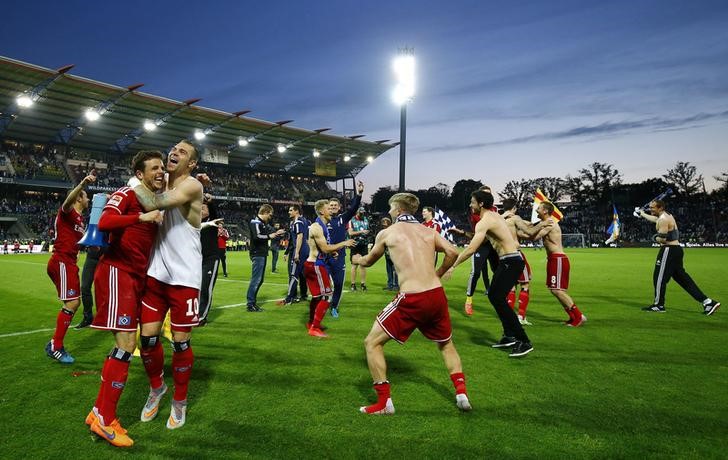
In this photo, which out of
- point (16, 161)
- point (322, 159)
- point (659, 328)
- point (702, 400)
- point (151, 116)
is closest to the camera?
point (702, 400)

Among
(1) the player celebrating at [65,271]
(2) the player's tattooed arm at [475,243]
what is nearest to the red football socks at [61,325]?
(1) the player celebrating at [65,271]

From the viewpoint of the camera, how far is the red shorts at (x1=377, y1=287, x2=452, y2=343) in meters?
3.74

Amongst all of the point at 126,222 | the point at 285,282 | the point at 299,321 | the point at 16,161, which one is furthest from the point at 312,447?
the point at 16,161

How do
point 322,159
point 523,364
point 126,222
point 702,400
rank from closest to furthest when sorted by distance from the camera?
point 126,222 < point 702,400 < point 523,364 < point 322,159

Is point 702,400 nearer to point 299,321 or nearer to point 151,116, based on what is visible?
point 299,321

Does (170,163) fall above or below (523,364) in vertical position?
above

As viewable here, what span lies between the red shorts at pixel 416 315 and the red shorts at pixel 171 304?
64.3 inches

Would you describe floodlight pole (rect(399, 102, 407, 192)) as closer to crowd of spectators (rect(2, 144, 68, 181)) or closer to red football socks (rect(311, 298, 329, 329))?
red football socks (rect(311, 298, 329, 329))

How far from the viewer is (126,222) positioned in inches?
122

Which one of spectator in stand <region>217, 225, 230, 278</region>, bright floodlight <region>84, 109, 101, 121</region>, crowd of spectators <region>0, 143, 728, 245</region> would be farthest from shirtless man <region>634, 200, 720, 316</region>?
crowd of spectators <region>0, 143, 728, 245</region>

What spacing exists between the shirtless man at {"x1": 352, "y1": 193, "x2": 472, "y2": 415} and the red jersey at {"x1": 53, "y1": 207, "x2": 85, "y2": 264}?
13.5 feet

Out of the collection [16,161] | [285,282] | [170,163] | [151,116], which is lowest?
[285,282]

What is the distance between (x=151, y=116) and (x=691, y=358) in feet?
141

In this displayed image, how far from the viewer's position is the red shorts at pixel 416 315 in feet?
12.3
